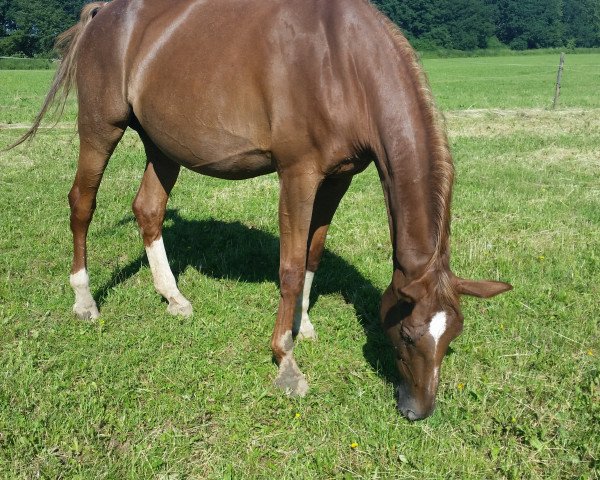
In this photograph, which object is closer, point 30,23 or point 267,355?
point 267,355

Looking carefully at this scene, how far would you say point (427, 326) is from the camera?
9.21 ft

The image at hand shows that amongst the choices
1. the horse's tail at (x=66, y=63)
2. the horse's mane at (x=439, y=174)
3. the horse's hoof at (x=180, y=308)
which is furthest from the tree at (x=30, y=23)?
the horse's mane at (x=439, y=174)

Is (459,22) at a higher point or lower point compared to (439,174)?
lower

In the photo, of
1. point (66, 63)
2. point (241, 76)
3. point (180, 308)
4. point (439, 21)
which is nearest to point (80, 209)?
point (180, 308)

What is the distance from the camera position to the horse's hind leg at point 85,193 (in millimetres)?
4246

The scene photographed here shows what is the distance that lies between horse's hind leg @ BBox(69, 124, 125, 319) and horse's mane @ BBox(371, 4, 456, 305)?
8.09 ft

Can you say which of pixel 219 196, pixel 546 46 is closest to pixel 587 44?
pixel 546 46

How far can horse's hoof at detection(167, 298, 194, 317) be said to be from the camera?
439 cm

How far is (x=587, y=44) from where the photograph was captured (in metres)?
82.8

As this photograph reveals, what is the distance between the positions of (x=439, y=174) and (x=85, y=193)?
2.87 metres

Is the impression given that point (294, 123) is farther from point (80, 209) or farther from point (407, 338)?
point (80, 209)

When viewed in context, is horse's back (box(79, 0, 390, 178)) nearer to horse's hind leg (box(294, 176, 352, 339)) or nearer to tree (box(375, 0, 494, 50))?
horse's hind leg (box(294, 176, 352, 339))

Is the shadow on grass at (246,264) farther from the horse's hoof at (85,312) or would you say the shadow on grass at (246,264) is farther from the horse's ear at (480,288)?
the horse's ear at (480,288)

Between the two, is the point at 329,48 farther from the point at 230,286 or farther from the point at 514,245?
the point at 514,245
